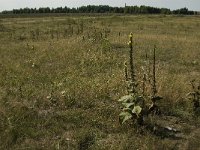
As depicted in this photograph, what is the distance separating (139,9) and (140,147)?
9241cm

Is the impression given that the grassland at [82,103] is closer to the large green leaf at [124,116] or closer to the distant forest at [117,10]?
the large green leaf at [124,116]

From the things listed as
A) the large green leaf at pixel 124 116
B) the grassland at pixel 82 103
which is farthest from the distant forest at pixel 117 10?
the large green leaf at pixel 124 116

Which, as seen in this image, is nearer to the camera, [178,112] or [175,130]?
[175,130]

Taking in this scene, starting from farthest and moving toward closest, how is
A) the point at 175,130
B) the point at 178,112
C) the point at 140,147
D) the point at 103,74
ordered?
1. the point at 103,74
2. the point at 178,112
3. the point at 175,130
4. the point at 140,147

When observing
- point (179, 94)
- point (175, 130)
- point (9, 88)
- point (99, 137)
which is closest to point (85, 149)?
point (99, 137)

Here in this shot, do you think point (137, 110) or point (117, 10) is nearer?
point (137, 110)

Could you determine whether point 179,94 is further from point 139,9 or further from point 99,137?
point 139,9

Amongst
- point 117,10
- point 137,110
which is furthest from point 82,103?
point 117,10

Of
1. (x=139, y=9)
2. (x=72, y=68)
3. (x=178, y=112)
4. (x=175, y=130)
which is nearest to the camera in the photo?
(x=175, y=130)

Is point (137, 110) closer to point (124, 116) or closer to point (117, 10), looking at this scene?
point (124, 116)

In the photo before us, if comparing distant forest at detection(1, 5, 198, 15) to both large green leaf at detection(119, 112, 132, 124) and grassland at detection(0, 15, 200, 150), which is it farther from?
large green leaf at detection(119, 112, 132, 124)

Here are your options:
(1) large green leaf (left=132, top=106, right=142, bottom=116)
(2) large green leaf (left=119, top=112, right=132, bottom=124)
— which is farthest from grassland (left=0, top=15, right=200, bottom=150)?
(1) large green leaf (left=132, top=106, right=142, bottom=116)

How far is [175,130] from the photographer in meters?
7.13

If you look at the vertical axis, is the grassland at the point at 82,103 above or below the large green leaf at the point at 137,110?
below
